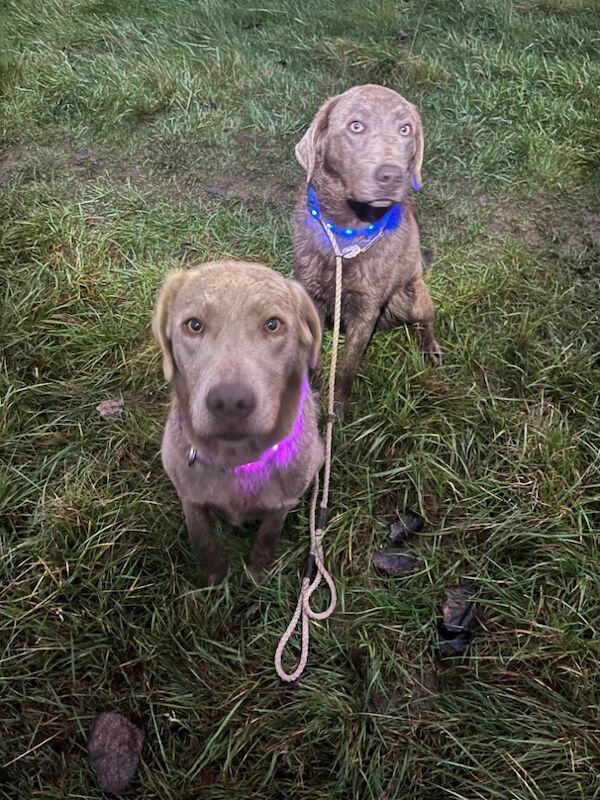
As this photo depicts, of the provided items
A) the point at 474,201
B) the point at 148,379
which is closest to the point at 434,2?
the point at 474,201

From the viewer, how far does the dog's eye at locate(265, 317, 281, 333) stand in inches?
69.6

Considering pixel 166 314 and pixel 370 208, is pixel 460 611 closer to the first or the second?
pixel 166 314

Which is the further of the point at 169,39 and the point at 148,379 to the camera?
the point at 169,39

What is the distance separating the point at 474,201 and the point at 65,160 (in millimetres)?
2930

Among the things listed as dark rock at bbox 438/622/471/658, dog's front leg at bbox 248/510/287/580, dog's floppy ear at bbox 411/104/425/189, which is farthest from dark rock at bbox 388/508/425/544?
dog's floppy ear at bbox 411/104/425/189

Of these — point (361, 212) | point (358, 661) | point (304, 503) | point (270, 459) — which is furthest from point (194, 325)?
point (358, 661)

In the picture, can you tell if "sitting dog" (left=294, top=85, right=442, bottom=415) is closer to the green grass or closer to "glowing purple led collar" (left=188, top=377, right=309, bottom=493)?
the green grass

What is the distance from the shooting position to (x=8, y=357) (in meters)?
3.10

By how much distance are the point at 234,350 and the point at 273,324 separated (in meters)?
0.17

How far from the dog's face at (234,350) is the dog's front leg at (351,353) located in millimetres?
982

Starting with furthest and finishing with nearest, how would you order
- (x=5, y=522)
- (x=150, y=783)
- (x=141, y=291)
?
Answer: (x=141, y=291)
(x=5, y=522)
(x=150, y=783)

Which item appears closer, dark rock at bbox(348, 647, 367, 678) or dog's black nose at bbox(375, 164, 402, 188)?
dark rock at bbox(348, 647, 367, 678)

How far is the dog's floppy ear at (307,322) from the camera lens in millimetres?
1908

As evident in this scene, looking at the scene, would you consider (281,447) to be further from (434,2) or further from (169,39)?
(434,2)
